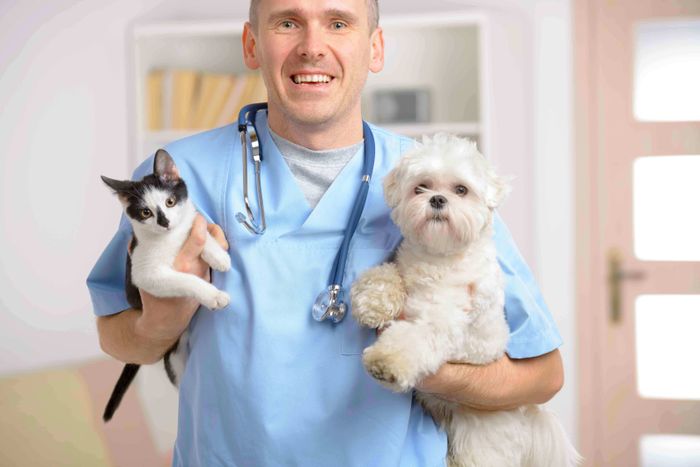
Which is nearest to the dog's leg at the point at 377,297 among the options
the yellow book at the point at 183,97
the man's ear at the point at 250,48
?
the man's ear at the point at 250,48

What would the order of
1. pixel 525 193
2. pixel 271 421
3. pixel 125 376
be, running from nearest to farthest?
pixel 271 421, pixel 125 376, pixel 525 193

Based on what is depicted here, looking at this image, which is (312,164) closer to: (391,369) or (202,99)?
(391,369)

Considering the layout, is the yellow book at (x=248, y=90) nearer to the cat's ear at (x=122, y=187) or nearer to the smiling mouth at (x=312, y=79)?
the smiling mouth at (x=312, y=79)

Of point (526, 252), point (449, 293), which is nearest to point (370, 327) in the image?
point (449, 293)

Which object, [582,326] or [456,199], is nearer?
[456,199]

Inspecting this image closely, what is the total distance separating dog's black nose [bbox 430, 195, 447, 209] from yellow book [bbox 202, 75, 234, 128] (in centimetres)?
248

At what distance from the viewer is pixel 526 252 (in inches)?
163

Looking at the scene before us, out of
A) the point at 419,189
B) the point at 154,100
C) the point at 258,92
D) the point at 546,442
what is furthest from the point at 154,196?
the point at 154,100


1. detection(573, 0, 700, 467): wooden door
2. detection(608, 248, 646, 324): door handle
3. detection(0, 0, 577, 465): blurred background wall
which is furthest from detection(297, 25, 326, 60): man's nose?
detection(608, 248, 646, 324): door handle

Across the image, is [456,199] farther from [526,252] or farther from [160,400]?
[160,400]

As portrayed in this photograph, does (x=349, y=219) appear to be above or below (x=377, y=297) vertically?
above

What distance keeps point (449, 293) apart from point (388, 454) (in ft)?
1.18

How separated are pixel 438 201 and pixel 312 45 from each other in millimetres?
425

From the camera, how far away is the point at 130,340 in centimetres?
173
